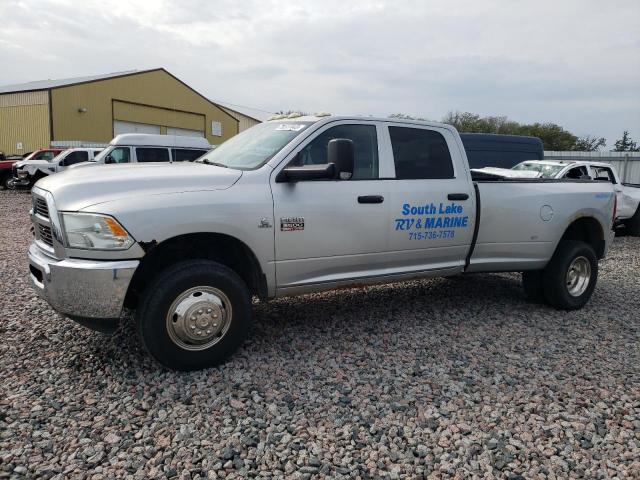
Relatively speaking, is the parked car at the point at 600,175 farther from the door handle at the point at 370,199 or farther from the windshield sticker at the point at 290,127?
the windshield sticker at the point at 290,127

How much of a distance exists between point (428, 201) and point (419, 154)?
1.55ft

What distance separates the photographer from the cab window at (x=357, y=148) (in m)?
4.20

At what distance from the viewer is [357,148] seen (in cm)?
442

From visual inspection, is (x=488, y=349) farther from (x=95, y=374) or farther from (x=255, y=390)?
(x=95, y=374)

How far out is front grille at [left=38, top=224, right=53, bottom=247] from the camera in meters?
3.56

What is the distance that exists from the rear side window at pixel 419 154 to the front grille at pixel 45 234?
9.13 feet

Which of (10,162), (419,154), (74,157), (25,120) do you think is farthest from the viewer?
(25,120)

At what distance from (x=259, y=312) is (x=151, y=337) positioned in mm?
1800

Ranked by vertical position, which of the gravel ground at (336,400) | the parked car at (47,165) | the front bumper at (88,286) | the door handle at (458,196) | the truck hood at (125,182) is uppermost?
the parked car at (47,165)

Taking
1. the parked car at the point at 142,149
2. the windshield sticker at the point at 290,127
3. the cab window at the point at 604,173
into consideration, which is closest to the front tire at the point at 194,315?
the windshield sticker at the point at 290,127

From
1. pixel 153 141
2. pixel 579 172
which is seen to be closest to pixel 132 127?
pixel 153 141

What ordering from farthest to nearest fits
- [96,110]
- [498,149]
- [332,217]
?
1. [96,110]
2. [498,149]
3. [332,217]

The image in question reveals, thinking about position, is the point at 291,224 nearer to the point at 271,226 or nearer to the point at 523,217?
the point at 271,226

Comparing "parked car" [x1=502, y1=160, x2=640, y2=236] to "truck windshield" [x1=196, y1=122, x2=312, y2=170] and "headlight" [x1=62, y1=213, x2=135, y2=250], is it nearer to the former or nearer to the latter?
"truck windshield" [x1=196, y1=122, x2=312, y2=170]
